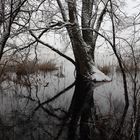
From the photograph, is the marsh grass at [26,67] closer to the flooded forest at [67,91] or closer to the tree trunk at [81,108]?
the flooded forest at [67,91]

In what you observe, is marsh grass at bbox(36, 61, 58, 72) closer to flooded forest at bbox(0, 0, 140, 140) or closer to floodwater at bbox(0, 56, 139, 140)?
flooded forest at bbox(0, 0, 140, 140)

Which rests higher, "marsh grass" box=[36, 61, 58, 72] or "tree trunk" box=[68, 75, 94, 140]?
"marsh grass" box=[36, 61, 58, 72]

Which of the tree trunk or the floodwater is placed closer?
the tree trunk

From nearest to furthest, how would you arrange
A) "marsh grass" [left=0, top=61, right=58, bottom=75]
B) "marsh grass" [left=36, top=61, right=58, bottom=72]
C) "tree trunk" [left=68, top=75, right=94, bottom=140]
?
"tree trunk" [left=68, top=75, right=94, bottom=140] < "marsh grass" [left=0, top=61, right=58, bottom=75] < "marsh grass" [left=36, top=61, right=58, bottom=72]

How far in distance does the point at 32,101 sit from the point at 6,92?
1.52 meters

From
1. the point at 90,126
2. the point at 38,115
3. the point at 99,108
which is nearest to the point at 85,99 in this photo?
the point at 99,108

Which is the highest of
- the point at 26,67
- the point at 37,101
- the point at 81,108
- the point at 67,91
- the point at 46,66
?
the point at 46,66

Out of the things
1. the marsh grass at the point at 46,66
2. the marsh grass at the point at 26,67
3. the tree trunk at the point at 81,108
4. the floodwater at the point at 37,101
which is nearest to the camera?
the tree trunk at the point at 81,108

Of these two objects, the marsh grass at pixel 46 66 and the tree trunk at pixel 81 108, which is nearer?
the tree trunk at pixel 81 108

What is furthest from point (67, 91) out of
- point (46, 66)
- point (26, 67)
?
point (46, 66)

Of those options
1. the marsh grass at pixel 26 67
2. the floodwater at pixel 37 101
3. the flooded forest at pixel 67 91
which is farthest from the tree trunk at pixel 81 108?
the marsh grass at pixel 26 67

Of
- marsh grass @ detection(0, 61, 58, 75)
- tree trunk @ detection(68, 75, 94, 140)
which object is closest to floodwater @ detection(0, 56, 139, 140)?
tree trunk @ detection(68, 75, 94, 140)

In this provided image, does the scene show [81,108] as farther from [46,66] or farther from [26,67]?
[46,66]

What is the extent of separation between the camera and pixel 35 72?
12.5 metres
